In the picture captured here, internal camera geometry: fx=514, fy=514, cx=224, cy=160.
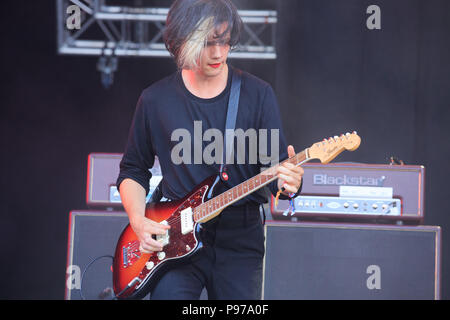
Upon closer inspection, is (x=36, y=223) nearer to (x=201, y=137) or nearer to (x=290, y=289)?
(x=290, y=289)

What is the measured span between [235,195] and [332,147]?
15.8 inches

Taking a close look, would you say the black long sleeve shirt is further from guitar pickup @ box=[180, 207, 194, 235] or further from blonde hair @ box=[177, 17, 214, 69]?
blonde hair @ box=[177, 17, 214, 69]

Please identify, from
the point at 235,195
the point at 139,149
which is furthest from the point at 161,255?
the point at 139,149

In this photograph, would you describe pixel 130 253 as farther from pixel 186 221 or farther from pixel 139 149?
pixel 139 149

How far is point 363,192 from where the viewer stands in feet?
9.48

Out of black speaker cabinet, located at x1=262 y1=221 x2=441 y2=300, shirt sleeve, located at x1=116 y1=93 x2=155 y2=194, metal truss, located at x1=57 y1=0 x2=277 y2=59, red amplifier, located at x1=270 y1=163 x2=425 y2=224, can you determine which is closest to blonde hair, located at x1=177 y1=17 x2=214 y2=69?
shirt sleeve, located at x1=116 y1=93 x2=155 y2=194

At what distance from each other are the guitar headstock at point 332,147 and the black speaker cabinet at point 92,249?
4.90ft

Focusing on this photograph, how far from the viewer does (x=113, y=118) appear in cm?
568

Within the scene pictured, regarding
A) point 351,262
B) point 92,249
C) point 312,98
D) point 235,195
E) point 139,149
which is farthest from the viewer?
point 312,98

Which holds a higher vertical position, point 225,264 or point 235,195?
point 235,195

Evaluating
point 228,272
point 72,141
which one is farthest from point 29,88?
point 228,272

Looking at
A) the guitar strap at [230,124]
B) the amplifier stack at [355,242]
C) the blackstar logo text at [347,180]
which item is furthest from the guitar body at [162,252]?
the blackstar logo text at [347,180]

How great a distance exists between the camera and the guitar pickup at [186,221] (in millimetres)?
1929

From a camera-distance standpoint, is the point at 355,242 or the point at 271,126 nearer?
the point at 271,126
